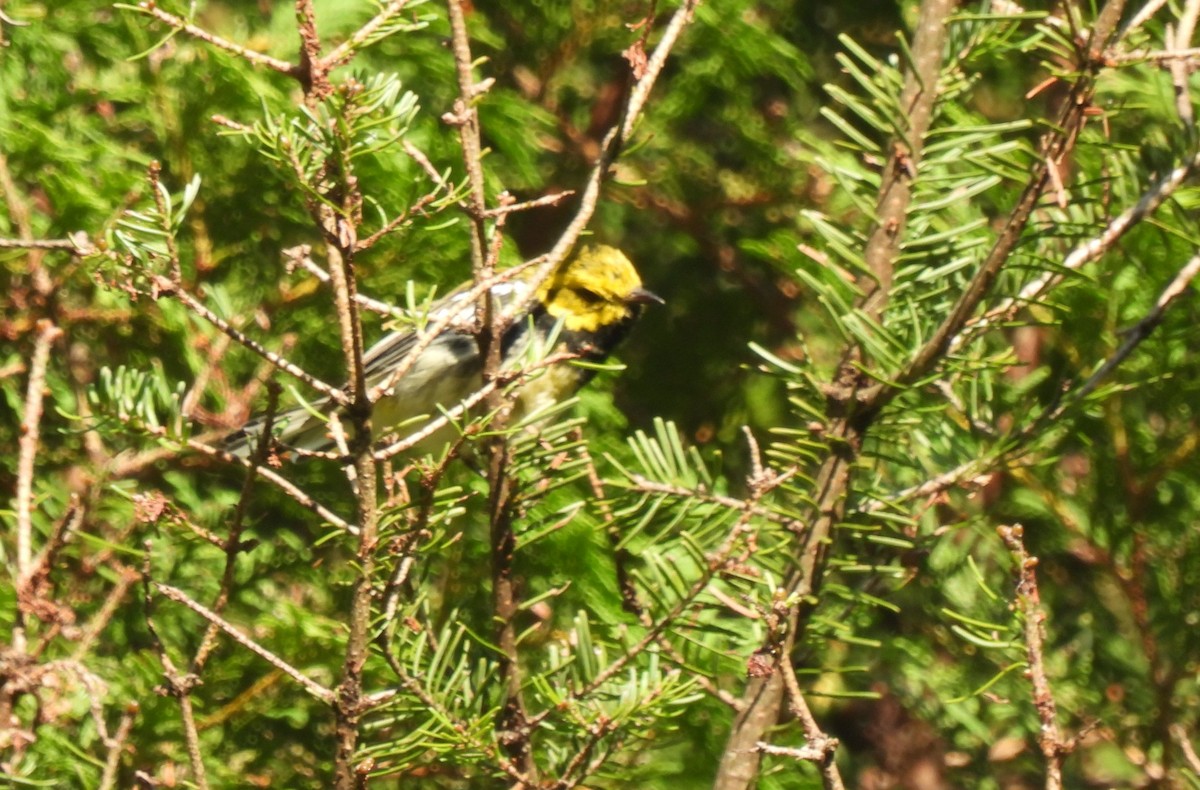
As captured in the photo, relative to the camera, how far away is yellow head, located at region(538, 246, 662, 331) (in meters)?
2.43

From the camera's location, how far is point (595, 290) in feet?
8.12

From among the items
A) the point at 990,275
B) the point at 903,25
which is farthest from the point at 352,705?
the point at 903,25

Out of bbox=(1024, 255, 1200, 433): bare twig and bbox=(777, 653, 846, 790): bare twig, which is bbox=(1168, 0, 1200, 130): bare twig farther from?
bbox=(777, 653, 846, 790): bare twig

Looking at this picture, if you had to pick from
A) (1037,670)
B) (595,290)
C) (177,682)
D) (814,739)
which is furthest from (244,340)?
(595,290)

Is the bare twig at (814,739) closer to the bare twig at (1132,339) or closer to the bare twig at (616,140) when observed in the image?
the bare twig at (616,140)

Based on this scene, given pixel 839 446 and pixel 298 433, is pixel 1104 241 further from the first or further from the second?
pixel 298 433

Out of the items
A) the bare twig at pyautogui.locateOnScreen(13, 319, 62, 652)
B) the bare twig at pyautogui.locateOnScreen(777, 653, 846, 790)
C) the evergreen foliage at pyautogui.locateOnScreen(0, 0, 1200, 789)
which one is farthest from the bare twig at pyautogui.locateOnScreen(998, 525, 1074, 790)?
the bare twig at pyautogui.locateOnScreen(13, 319, 62, 652)

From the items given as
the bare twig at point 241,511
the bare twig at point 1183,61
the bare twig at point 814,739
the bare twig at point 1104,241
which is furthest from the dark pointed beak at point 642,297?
the bare twig at point 814,739

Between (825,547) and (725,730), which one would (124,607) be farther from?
(825,547)

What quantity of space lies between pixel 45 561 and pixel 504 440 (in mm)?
461

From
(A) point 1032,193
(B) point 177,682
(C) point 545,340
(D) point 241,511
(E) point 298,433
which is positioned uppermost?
(A) point 1032,193

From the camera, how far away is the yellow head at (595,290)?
2.43m

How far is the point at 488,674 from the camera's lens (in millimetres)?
1344

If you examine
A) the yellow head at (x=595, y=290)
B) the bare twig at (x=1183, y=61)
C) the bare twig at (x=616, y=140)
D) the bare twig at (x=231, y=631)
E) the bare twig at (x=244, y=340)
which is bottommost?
the yellow head at (x=595, y=290)
